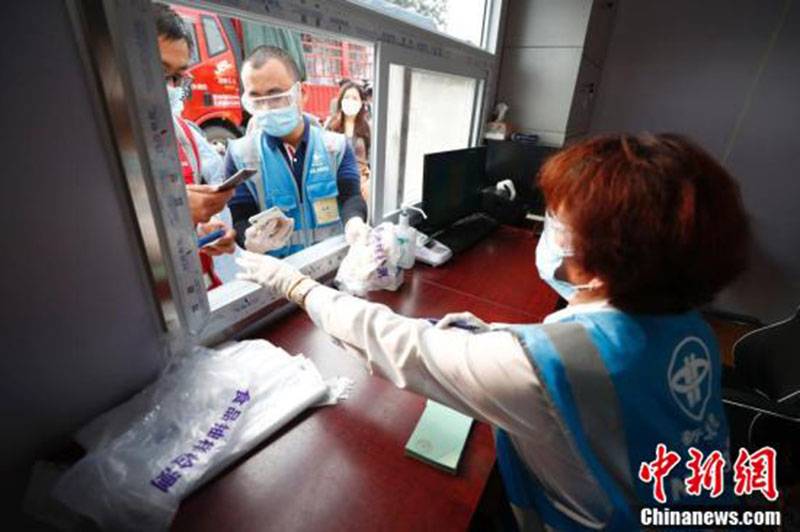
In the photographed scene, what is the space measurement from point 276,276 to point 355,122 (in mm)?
1056

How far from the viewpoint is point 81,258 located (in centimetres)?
63

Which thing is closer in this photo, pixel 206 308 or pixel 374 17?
pixel 206 308

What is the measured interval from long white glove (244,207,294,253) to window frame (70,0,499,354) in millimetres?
128

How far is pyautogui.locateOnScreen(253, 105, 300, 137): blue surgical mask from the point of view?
1.24 metres

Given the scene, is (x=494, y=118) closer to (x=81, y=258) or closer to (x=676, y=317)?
(x=676, y=317)

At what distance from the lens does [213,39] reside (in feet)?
5.74

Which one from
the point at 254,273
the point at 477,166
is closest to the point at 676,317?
the point at 254,273

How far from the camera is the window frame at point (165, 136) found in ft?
2.00

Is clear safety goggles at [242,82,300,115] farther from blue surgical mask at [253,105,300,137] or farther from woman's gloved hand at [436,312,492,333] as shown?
woman's gloved hand at [436,312,492,333]

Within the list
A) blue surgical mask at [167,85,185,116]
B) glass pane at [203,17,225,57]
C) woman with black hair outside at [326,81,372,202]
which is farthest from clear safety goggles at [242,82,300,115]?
glass pane at [203,17,225,57]

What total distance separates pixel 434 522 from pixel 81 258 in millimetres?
781

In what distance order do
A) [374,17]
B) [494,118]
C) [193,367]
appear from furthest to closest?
1. [494,118]
2. [374,17]
3. [193,367]

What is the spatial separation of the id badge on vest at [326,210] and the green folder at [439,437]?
0.98 meters

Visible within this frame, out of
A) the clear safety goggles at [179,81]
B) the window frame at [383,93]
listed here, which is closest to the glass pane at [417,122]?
the window frame at [383,93]
